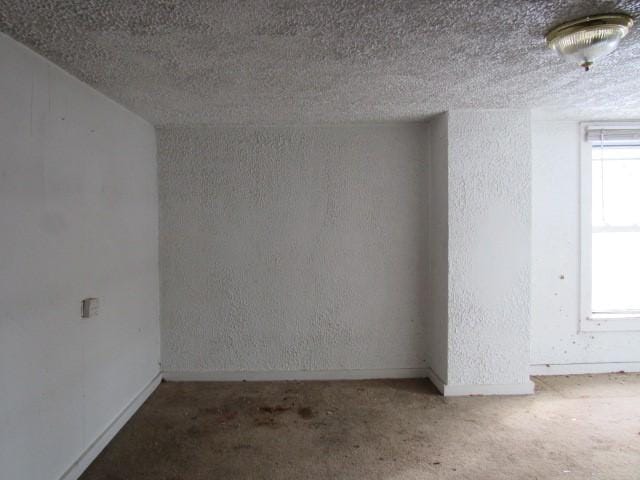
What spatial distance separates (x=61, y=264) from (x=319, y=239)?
2081mm

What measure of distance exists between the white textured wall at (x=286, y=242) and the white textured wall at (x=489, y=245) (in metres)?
0.50

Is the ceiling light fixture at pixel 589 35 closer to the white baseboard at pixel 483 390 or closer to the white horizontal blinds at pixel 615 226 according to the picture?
the white horizontal blinds at pixel 615 226

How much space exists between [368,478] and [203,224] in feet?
7.99

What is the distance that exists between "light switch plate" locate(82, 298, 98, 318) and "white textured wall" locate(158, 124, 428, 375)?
1.26 metres

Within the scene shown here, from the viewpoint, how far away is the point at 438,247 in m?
3.59

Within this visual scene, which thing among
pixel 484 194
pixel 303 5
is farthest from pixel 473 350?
pixel 303 5

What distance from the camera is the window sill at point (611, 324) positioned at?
12.5ft

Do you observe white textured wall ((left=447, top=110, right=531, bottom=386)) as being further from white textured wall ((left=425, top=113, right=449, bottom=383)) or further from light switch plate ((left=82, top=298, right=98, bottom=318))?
light switch plate ((left=82, top=298, right=98, bottom=318))

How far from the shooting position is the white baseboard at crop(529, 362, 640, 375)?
152 inches

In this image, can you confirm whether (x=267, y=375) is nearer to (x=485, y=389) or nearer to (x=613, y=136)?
(x=485, y=389)

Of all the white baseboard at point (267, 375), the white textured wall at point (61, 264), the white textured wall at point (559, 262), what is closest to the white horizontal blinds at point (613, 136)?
the white textured wall at point (559, 262)

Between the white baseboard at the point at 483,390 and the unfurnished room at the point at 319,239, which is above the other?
the unfurnished room at the point at 319,239

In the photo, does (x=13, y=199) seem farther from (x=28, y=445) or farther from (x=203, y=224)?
(x=203, y=224)

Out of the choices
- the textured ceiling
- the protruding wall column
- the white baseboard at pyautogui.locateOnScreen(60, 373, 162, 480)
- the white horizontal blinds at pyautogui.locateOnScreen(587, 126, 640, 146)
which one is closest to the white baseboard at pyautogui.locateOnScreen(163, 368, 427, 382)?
the white baseboard at pyautogui.locateOnScreen(60, 373, 162, 480)
